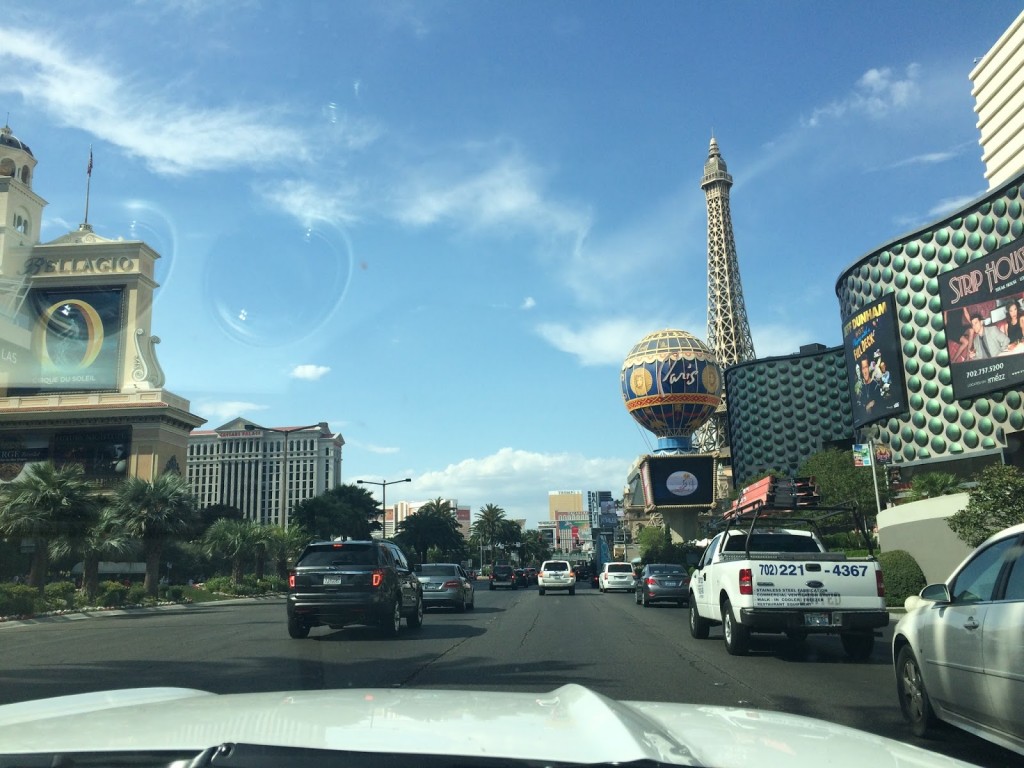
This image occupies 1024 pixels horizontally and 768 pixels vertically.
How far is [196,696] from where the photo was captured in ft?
12.5

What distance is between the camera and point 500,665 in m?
11.1

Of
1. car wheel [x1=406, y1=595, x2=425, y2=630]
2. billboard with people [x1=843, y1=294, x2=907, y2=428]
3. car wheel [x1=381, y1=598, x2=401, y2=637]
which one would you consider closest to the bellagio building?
billboard with people [x1=843, y1=294, x2=907, y2=428]

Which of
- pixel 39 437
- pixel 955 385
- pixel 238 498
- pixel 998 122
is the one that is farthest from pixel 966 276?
pixel 238 498

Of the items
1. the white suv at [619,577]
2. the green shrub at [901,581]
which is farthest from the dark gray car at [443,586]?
the white suv at [619,577]

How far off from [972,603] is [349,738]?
522 cm

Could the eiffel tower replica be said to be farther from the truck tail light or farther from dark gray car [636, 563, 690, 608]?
the truck tail light

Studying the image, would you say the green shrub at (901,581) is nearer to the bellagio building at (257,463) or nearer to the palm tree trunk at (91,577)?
the palm tree trunk at (91,577)

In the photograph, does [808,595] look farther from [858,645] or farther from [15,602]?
[15,602]

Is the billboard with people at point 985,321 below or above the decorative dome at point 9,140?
below

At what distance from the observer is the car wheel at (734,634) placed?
1158 cm

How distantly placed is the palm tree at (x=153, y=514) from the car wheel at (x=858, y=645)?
31339 mm

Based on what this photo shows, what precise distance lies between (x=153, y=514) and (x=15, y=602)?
1170 cm

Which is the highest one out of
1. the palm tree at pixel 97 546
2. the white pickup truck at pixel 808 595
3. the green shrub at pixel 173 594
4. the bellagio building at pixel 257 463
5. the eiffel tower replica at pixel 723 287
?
the eiffel tower replica at pixel 723 287

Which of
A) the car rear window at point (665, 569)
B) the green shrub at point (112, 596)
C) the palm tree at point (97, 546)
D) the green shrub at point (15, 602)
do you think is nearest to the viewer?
the green shrub at point (15, 602)
